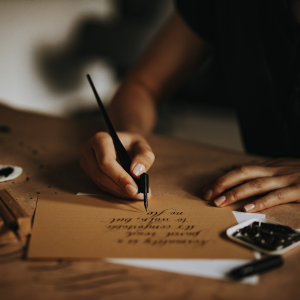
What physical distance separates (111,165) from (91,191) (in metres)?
0.08

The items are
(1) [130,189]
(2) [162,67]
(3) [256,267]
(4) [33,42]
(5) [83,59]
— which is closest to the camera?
(3) [256,267]

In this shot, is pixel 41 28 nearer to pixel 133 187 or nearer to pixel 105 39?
pixel 105 39

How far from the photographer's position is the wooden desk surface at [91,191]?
29 cm

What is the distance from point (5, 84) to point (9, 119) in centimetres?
58

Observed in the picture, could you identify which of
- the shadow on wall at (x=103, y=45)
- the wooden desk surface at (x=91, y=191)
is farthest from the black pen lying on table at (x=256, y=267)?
the shadow on wall at (x=103, y=45)

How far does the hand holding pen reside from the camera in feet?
1.50

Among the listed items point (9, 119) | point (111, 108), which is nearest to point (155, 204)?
point (111, 108)

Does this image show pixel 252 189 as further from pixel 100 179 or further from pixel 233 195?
pixel 100 179

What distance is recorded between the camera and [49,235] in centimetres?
37

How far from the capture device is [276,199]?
468 mm

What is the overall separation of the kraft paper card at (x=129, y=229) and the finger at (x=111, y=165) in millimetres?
35

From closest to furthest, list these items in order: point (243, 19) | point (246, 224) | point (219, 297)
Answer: point (219, 297), point (246, 224), point (243, 19)

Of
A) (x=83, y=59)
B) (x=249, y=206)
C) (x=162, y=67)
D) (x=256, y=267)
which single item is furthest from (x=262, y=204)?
(x=83, y=59)

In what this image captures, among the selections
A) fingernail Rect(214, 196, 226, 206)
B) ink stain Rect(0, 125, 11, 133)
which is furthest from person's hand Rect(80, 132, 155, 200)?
ink stain Rect(0, 125, 11, 133)
